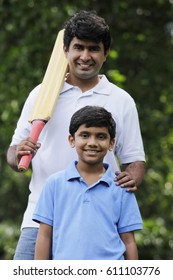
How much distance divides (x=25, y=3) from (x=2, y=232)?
3378 mm

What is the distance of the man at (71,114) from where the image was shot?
14.0 ft

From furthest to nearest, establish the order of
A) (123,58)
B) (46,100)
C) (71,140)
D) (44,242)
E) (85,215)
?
(123,58) < (46,100) < (71,140) < (44,242) < (85,215)

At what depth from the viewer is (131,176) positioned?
4.24 meters

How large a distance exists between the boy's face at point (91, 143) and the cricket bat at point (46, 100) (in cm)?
31

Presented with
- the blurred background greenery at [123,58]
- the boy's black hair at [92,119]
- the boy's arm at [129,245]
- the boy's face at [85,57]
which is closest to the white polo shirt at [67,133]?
the boy's face at [85,57]

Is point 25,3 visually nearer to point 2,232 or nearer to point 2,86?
point 2,86

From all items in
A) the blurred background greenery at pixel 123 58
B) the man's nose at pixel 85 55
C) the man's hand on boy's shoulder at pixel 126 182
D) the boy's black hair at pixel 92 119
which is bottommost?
the man's hand on boy's shoulder at pixel 126 182

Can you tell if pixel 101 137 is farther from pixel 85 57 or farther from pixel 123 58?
pixel 123 58

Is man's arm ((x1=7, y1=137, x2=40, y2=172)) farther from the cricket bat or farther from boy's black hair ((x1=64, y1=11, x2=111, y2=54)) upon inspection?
boy's black hair ((x1=64, y1=11, x2=111, y2=54))

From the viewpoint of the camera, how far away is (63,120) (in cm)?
434

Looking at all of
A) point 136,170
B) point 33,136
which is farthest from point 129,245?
point 33,136

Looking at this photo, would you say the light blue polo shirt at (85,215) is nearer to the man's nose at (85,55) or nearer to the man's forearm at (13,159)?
the man's forearm at (13,159)

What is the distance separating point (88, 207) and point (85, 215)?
1.5 inches

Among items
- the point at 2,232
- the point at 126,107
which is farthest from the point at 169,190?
the point at 126,107
